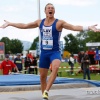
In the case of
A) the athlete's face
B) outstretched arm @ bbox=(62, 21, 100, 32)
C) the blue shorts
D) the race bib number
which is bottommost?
the blue shorts

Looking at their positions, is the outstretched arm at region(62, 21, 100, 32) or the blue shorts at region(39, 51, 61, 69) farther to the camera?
the blue shorts at region(39, 51, 61, 69)

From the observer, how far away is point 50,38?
21.7 ft

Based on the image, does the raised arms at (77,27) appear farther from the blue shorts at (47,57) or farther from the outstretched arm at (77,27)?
the blue shorts at (47,57)

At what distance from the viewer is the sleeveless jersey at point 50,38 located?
260 inches

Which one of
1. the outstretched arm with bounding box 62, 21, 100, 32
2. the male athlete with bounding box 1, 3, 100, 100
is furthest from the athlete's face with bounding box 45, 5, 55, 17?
the outstretched arm with bounding box 62, 21, 100, 32

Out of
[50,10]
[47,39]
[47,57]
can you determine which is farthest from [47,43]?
[50,10]

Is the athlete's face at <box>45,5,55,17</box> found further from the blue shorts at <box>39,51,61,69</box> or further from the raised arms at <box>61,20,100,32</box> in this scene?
the blue shorts at <box>39,51,61,69</box>

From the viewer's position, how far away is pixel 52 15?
663 cm

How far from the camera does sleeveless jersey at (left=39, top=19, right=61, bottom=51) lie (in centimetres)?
660

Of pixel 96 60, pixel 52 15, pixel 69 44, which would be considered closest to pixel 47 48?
pixel 52 15

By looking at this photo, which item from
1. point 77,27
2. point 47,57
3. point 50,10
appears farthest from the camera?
point 47,57

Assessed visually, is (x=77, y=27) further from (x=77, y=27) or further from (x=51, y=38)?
(x=51, y=38)

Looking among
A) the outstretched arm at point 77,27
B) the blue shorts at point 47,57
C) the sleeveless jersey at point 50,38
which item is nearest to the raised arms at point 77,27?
the outstretched arm at point 77,27

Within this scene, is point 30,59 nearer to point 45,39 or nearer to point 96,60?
point 96,60
